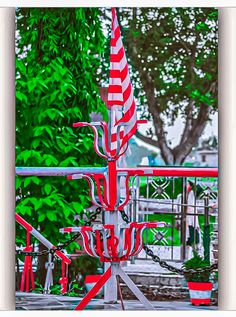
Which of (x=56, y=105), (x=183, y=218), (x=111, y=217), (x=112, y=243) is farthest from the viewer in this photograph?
(x=56, y=105)

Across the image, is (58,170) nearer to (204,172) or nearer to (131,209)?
(131,209)

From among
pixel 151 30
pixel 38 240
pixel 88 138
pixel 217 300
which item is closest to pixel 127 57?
pixel 151 30

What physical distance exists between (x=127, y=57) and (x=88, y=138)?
60 centimetres

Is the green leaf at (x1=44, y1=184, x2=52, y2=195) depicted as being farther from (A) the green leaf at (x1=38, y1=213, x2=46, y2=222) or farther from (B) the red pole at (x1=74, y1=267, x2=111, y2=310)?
(B) the red pole at (x1=74, y1=267, x2=111, y2=310)

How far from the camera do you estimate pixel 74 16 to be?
539cm

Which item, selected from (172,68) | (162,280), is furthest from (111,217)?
(172,68)

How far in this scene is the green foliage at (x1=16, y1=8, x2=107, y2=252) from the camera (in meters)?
5.38

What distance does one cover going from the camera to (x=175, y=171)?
5363 millimetres

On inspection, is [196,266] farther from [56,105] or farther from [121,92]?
[56,105]

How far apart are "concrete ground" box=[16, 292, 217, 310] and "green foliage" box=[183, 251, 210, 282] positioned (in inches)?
6.7

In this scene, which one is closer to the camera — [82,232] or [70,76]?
[82,232]

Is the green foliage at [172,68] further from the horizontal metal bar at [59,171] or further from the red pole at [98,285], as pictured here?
the red pole at [98,285]
